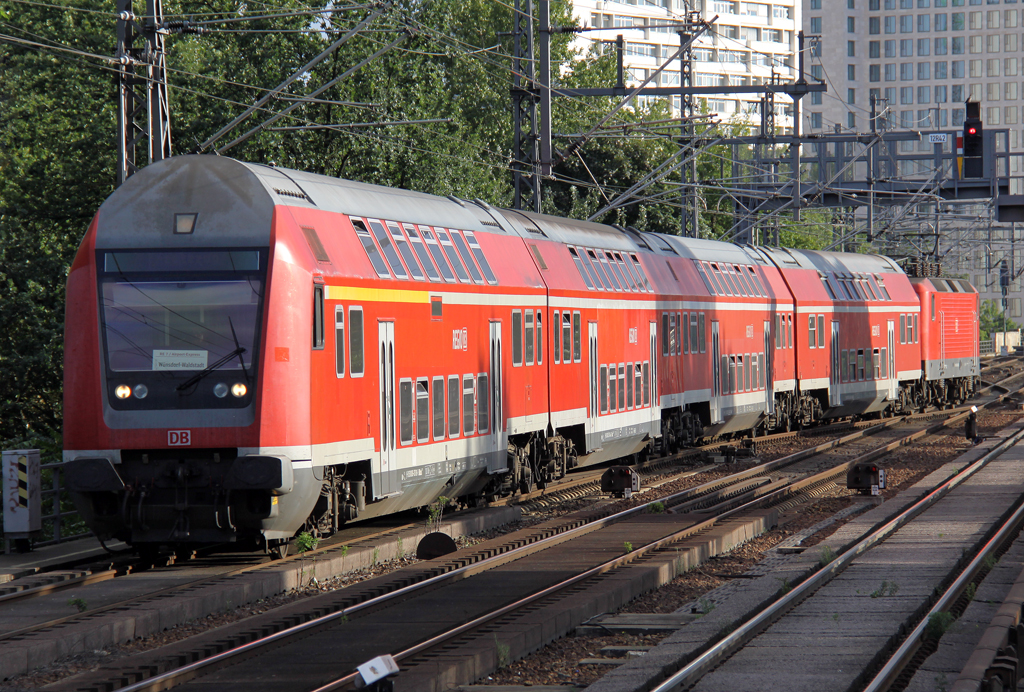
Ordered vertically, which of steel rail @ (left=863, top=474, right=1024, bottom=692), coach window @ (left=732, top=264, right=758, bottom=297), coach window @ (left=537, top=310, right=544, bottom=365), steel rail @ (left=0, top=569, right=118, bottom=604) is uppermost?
coach window @ (left=732, top=264, right=758, bottom=297)

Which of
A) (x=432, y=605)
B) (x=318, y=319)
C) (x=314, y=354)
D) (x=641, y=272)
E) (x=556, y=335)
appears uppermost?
(x=641, y=272)

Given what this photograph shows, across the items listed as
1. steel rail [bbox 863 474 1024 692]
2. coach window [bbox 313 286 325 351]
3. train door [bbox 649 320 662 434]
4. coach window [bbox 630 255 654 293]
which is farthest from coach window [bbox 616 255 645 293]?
coach window [bbox 313 286 325 351]

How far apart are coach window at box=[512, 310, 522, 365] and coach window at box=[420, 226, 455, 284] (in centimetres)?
224

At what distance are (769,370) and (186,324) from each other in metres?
22.6

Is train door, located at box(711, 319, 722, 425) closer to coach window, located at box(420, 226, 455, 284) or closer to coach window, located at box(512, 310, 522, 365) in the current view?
coach window, located at box(512, 310, 522, 365)

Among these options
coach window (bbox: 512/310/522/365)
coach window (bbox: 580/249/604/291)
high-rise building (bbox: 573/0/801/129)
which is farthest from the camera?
high-rise building (bbox: 573/0/801/129)

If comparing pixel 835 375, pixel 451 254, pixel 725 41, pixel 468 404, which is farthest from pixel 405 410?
pixel 725 41

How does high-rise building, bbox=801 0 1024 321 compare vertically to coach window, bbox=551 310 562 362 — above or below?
above

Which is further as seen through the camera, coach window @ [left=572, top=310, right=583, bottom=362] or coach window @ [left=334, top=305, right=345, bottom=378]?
coach window @ [left=572, top=310, right=583, bottom=362]

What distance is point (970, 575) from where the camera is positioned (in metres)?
13.7

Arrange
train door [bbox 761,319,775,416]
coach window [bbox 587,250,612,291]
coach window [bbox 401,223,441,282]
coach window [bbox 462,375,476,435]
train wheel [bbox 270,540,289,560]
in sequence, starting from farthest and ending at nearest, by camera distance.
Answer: train door [bbox 761,319,775,416]
coach window [bbox 587,250,612,291]
coach window [bbox 462,375,476,435]
coach window [bbox 401,223,441,282]
train wheel [bbox 270,540,289,560]

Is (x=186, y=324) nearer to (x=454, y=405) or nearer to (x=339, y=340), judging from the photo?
(x=339, y=340)

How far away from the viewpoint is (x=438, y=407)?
1689 centimetres

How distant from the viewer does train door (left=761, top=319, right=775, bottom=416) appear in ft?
110
